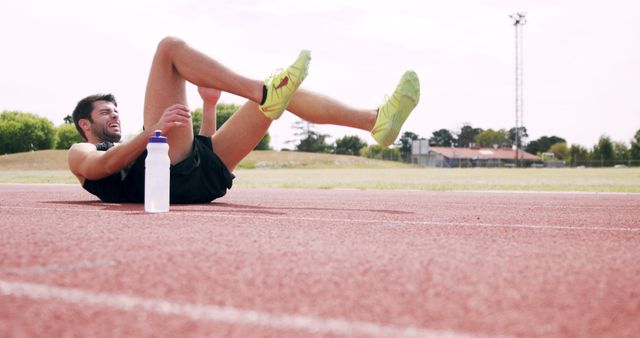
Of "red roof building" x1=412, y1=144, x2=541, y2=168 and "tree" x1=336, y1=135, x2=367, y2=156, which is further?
"tree" x1=336, y1=135, x2=367, y2=156

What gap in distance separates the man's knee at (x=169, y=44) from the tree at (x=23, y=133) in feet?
314

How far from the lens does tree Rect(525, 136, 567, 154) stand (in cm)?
13350

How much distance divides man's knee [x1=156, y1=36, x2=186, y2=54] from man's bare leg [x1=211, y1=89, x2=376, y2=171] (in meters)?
0.80

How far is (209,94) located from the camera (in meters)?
4.88

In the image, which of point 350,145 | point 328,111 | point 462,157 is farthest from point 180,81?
point 350,145

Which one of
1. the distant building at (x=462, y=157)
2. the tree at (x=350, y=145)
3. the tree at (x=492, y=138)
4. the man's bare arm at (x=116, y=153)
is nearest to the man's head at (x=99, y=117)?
the man's bare arm at (x=116, y=153)

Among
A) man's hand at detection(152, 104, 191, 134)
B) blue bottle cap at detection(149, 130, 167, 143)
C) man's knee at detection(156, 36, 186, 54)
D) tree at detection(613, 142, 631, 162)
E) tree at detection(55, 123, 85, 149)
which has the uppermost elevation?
tree at detection(55, 123, 85, 149)

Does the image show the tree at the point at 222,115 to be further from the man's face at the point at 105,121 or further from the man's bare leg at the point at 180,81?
the man's bare leg at the point at 180,81

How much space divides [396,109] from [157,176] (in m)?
1.66

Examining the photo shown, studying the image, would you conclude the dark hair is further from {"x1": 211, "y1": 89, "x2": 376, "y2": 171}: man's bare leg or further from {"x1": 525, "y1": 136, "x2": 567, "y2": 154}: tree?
{"x1": 525, "y1": 136, "x2": 567, "y2": 154}: tree

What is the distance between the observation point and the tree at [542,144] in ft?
438

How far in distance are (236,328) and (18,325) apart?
0.51m

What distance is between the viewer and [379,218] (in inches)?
164

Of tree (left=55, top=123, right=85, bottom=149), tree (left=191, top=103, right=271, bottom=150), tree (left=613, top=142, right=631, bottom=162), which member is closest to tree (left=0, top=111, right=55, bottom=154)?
tree (left=55, top=123, right=85, bottom=149)
